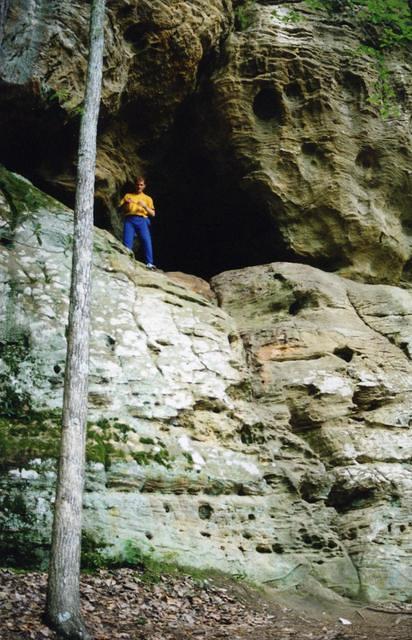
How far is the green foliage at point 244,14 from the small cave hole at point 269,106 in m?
1.57

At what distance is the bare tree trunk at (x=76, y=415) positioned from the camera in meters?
7.16

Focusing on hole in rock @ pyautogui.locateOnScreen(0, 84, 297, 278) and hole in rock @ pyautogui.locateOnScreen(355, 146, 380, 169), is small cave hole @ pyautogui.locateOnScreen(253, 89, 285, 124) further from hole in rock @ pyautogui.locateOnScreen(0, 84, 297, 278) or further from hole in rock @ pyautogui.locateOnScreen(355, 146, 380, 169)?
hole in rock @ pyautogui.locateOnScreen(355, 146, 380, 169)

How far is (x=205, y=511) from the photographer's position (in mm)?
10438

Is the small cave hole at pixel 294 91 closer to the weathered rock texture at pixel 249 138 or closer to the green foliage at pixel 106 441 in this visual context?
the weathered rock texture at pixel 249 138

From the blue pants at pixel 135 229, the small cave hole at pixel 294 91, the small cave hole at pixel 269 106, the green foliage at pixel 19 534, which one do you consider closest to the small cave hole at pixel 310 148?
the small cave hole at pixel 269 106

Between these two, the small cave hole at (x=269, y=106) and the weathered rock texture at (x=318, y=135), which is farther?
the small cave hole at (x=269, y=106)

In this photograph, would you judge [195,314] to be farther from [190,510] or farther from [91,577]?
[91,577]

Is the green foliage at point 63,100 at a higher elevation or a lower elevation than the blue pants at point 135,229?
higher

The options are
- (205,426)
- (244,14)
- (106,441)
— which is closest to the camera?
(106,441)

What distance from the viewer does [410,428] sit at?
507 inches

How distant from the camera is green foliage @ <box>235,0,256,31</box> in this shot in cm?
1645

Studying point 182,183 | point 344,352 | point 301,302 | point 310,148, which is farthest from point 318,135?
point 344,352

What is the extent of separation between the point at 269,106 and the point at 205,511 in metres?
10.3

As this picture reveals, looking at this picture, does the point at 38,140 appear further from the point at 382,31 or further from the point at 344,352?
the point at 382,31
